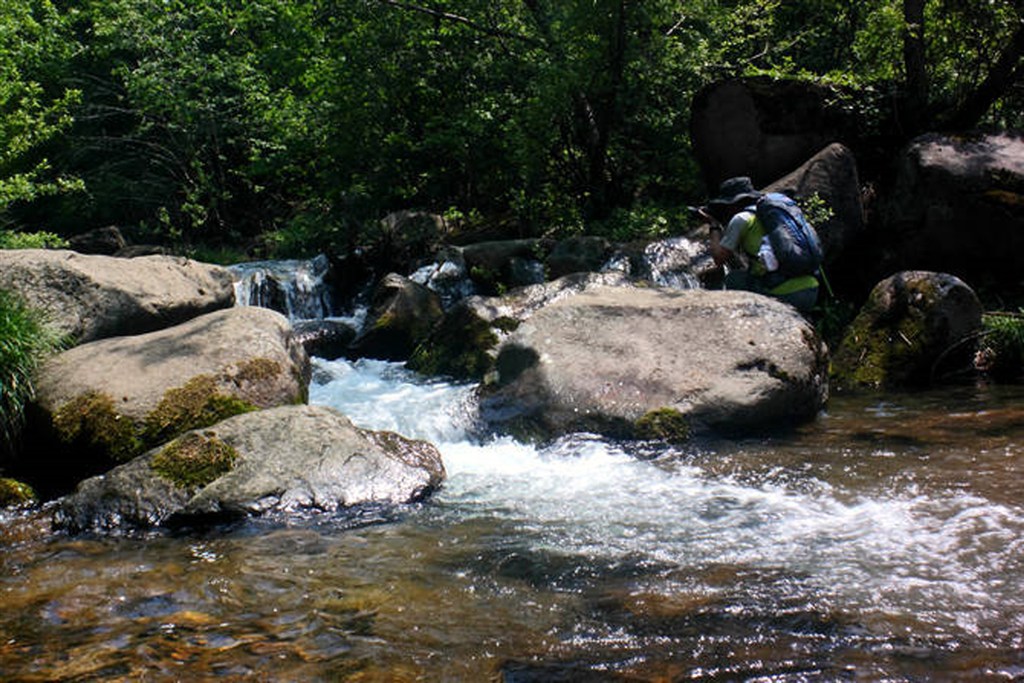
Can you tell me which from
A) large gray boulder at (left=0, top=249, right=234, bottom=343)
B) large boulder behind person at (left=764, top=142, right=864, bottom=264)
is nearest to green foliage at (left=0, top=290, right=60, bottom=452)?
large gray boulder at (left=0, top=249, right=234, bottom=343)

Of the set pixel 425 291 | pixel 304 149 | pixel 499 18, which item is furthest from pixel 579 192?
pixel 304 149

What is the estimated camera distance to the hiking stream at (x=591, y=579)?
367 centimetres

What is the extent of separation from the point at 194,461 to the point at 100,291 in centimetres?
306

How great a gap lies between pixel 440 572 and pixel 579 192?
37.6ft

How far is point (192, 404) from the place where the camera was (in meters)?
7.07

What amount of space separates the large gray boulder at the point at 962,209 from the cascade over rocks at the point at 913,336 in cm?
194

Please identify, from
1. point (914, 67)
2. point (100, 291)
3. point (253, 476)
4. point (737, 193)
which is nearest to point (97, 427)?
point (253, 476)

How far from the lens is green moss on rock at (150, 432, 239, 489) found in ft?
20.1

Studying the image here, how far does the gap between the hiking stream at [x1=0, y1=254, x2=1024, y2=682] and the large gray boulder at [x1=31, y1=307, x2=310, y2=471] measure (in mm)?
971

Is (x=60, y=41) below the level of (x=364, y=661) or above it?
above

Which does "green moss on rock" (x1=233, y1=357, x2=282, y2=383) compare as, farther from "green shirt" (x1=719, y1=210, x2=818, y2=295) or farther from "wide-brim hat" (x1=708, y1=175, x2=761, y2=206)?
"wide-brim hat" (x1=708, y1=175, x2=761, y2=206)

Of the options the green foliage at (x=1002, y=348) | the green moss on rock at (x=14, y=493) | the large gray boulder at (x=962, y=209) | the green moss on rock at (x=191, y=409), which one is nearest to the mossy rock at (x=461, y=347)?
the green moss on rock at (x=191, y=409)

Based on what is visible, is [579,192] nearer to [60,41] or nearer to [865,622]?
[60,41]

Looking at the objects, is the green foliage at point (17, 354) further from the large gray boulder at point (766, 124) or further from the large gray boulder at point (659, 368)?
the large gray boulder at point (766, 124)
